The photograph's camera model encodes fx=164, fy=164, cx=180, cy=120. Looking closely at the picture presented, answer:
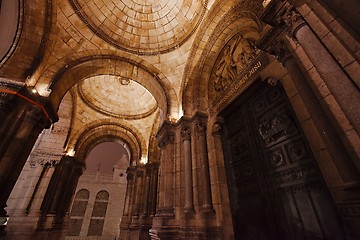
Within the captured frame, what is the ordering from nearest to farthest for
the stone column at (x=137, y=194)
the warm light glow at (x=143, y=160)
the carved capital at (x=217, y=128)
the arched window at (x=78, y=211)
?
the carved capital at (x=217, y=128) → the stone column at (x=137, y=194) → the warm light glow at (x=143, y=160) → the arched window at (x=78, y=211)

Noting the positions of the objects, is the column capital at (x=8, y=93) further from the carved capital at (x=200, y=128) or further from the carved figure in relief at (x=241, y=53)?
the carved figure in relief at (x=241, y=53)

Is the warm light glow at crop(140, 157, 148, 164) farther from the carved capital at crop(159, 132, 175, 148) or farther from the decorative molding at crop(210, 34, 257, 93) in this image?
the decorative molding at crop(210, 34, 257, 93)

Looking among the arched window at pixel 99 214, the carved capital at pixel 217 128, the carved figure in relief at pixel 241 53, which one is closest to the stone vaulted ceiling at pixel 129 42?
the carved figure in relief at pixel 241 53

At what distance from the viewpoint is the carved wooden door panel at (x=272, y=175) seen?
2371 mm

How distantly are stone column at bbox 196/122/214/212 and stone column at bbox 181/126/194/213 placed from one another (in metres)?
0.35

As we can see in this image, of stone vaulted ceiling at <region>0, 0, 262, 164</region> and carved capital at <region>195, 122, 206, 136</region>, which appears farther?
carved capital at <region>195, 122, 206, 136</region>

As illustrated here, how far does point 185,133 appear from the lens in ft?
16.6

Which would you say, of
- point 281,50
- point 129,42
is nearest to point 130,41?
point 129,42

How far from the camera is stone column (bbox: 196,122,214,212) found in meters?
3.89

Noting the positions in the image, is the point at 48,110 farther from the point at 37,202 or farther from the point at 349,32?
the point at 349,32

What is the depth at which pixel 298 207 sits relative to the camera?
256 centimetres

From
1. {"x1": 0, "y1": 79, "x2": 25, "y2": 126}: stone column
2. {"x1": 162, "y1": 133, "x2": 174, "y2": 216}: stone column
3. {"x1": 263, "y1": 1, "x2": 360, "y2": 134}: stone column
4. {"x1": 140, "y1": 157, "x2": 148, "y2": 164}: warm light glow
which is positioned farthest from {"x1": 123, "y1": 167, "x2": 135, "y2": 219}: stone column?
Answer: {"x1": 263, "y1": 1, "x2": 360, "y2": 134}: stone column

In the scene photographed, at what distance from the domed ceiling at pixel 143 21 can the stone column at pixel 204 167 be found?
341 cm

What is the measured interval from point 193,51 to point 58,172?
30.3ft
